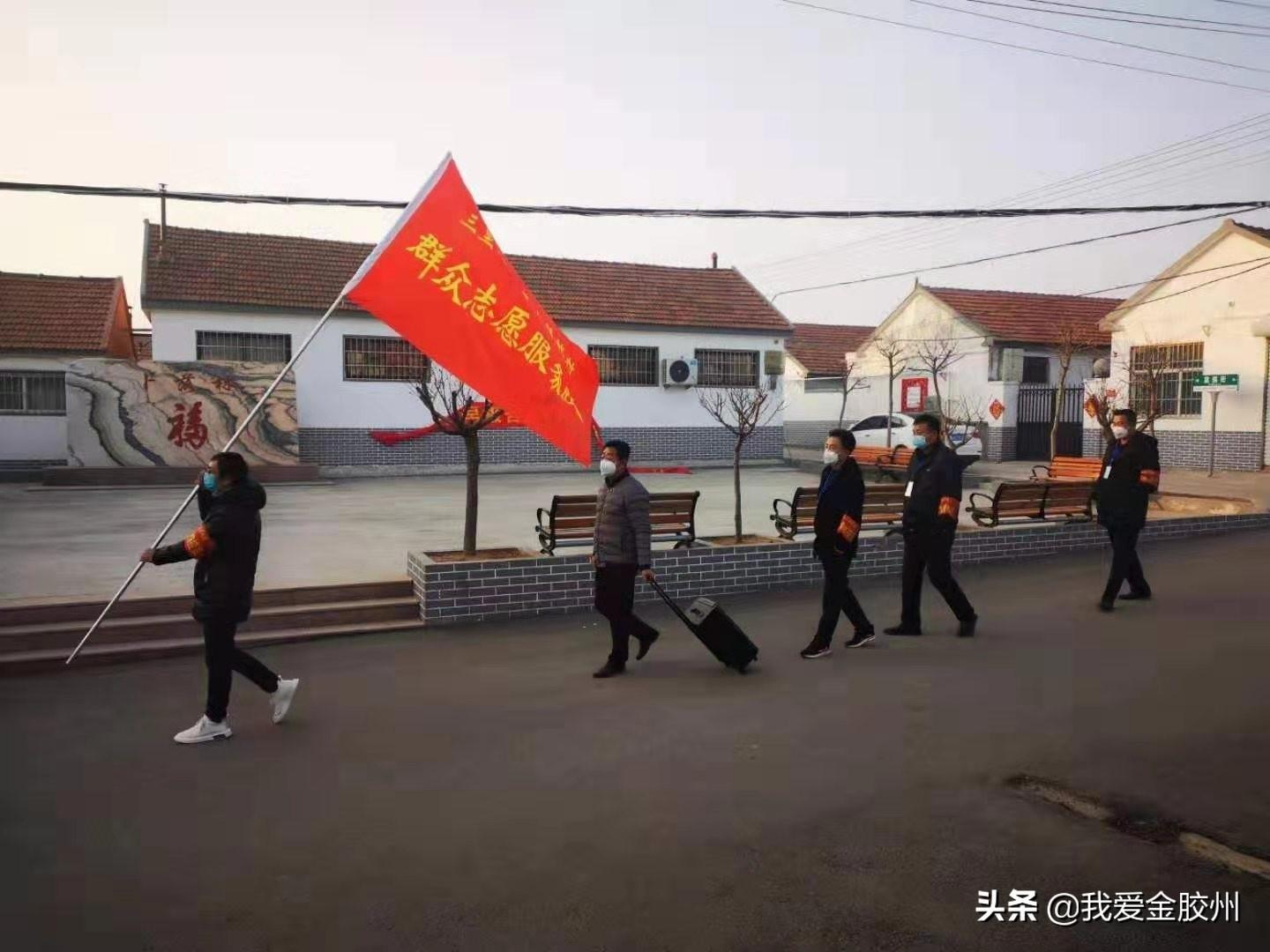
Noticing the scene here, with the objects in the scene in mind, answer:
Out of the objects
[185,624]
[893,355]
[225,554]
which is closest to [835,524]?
[225,554]

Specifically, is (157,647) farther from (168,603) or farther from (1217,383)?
(1217,383)

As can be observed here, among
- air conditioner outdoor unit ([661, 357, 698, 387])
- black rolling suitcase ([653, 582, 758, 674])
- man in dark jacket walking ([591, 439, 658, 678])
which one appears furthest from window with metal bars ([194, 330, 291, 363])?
black rolling suitcase ([653, 582, 758, 674])

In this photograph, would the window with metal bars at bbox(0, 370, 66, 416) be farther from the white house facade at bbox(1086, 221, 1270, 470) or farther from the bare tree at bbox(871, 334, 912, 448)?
the white house facade at bbox(1086, 221, 1270, 470)

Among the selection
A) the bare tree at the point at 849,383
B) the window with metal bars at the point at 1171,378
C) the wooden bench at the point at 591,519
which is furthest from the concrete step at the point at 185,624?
the bare tree at the point at 849,383

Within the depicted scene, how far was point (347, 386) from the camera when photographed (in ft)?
73.7

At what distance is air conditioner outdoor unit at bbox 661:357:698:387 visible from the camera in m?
25.8

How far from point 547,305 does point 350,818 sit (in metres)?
21.7

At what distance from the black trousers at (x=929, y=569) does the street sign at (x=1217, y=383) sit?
17014mm

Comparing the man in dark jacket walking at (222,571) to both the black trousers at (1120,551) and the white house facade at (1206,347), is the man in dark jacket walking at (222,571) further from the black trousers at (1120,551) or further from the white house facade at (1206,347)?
the white house facade at (1206,347)

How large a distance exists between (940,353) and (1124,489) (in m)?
23.1

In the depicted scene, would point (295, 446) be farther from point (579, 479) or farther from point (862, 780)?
point (862, 780)

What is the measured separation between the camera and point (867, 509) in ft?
33.5

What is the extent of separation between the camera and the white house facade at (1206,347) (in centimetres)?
2144

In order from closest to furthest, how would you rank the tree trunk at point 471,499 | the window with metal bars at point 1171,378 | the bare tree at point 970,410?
1. the tree trunk at point 471,499
2. the window with metal bars at point 1171,378
3. the bare tree at point 970,410
